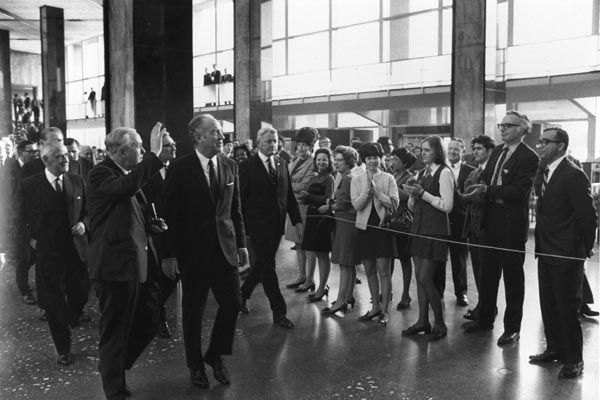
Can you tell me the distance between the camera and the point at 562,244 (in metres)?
4.46

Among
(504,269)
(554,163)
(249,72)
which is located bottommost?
(504,269)

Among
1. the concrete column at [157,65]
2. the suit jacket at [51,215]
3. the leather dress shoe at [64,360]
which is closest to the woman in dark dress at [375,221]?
the suit jacket at [51,215]

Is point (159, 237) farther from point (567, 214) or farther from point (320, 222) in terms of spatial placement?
point (567, 214)

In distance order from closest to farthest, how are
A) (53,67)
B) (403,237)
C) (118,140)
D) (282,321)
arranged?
(118,140) → (282,321) → (403,237) → (53,67)

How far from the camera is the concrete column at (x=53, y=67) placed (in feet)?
64.7

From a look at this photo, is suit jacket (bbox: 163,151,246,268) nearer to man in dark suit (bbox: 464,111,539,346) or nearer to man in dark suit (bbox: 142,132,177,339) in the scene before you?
man in dark suit (bbox: 142,132,177,339)

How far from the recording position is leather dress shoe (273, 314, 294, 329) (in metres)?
5.56

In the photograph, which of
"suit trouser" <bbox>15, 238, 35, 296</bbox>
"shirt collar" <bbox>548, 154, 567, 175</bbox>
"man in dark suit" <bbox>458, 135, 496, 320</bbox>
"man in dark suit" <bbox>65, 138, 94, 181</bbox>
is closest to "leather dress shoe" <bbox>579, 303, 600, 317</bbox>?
"man in dark suit" <bbox>458, 135, 496, 320</bbox>

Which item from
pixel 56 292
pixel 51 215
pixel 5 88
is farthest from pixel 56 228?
pixel 5 88

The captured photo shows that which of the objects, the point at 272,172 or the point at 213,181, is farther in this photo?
the point at 272,172

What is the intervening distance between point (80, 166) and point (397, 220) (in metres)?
3.82

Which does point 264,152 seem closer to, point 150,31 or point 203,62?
point 150,31

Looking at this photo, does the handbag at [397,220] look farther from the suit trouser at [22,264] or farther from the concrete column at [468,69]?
the concrete column at [468,69]

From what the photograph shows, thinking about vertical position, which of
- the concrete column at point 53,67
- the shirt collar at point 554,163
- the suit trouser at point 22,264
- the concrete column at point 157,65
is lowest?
the suit trouser at point 22,264
